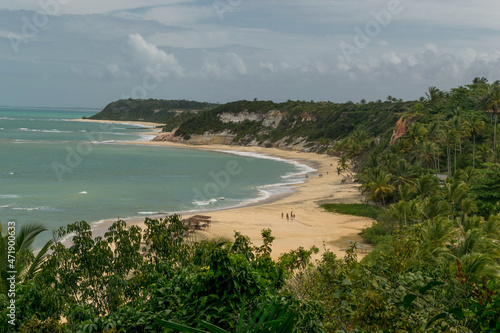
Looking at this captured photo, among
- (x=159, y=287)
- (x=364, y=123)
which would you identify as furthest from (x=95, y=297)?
(x=364, y=123)

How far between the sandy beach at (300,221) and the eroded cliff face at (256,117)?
231 ft

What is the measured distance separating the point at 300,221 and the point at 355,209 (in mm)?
7667

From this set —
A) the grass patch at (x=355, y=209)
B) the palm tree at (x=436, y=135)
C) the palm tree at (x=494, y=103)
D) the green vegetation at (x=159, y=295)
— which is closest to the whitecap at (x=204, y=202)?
the grass patch at (x=355, y=209)

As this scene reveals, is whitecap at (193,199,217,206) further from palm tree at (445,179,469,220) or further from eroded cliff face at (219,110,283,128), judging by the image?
eroded cliff face at (219,110,283,128)

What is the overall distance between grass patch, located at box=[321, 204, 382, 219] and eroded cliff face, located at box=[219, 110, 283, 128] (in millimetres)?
84328

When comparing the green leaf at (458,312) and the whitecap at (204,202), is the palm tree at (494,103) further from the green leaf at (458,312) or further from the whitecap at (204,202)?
the green leaf at (458,312)

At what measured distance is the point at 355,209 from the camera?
4309 centimetres

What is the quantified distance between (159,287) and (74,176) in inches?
2257

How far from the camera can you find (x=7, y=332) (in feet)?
28.1

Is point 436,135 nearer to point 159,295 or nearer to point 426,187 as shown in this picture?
point 426,187

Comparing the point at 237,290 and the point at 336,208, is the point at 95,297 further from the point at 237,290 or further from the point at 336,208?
the point at 336,208

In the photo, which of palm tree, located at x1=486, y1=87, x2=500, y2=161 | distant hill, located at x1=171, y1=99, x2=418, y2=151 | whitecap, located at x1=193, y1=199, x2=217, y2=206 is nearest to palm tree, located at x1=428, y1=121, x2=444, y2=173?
palm tree, located at x1=486, y1=87, x2=500, y2=161

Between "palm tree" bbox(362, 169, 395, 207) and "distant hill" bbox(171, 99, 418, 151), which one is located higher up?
"distant hill" bbox(171, 99, 418, 151)

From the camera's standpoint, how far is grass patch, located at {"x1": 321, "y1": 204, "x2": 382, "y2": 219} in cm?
4094
